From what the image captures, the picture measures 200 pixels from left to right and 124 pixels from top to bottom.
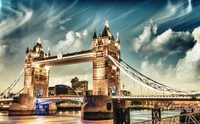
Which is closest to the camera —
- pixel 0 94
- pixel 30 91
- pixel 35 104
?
pixel 35 104

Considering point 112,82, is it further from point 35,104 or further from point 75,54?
point 35,104

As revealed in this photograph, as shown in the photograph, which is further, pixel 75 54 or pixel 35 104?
pixel 35 104

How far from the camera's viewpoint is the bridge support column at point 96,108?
38750mm

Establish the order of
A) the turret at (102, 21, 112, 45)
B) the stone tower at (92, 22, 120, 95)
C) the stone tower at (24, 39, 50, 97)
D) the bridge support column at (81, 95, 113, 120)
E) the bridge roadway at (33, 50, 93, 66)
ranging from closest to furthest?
the bridge support column at (81, 95, 113, 120) < the stone tower at (92, 22, 120, 95) < the turret at (102, 21, 112, 45) < the bridge roadway at (33, 50, 93, 66) < the stone tower at (24, 39, 50, 97)

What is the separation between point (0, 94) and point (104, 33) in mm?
39642

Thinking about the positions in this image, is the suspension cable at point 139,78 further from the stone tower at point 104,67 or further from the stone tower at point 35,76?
the stone tower at point 35,76

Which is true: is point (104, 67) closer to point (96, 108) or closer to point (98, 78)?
point (98, 78)

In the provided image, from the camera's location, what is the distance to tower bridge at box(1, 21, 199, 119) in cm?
3895

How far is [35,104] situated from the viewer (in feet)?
177

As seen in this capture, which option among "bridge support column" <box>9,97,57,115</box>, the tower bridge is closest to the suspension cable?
the tower bridge

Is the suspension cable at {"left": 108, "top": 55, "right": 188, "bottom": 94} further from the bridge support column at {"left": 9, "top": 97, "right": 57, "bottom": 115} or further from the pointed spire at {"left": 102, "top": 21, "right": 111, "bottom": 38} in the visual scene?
the bridge support column at {"left": 9, "top": 97, "right": 57, "bottom": 115}

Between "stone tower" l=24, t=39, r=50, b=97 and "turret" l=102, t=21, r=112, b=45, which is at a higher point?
"turret" l=102, t=21, r=112, b=45

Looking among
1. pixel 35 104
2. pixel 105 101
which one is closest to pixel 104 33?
pixel 105 101

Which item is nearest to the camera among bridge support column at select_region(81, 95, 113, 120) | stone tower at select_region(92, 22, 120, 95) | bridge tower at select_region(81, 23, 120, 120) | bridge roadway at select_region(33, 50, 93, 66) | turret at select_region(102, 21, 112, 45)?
bridge support column at select_region(81, 95, 113, 120)
